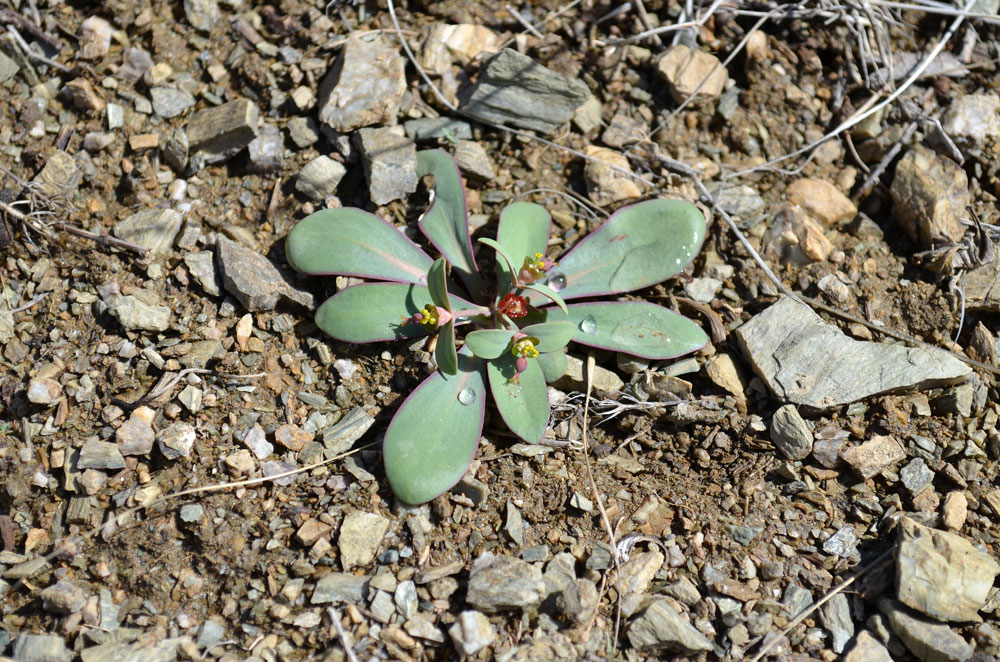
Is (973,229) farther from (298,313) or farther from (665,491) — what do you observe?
(298,313)

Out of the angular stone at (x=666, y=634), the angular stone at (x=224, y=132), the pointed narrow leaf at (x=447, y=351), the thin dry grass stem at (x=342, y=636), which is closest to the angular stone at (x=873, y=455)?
the angular stone at (x=666, y=634)

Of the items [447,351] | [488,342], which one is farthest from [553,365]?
[447,351]

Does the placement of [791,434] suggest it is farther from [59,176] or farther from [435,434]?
[59,176]

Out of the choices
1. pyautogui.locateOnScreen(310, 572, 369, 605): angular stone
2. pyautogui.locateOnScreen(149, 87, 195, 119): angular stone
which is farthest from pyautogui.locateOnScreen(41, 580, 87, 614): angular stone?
pyautogui.locateOnScreen(149, 87, 195, 119): angular stone

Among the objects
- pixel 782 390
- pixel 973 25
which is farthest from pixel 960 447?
pixel 973 25

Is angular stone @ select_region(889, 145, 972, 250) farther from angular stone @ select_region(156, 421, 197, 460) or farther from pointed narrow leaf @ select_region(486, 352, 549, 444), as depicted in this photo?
angular stone @ select_region(156, 421, 197, 460)

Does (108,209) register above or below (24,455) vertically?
above
